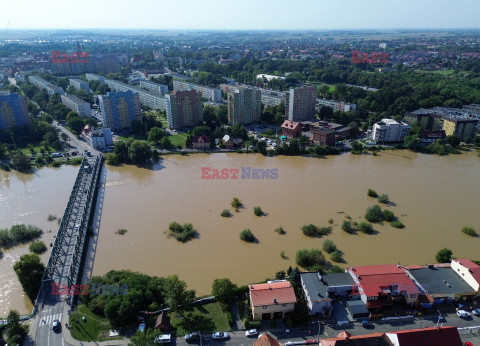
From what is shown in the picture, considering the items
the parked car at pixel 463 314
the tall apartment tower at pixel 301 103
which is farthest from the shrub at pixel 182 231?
the tall apartment tower at pixel 301 103

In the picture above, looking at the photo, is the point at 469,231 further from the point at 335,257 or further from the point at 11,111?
the point at 11,111

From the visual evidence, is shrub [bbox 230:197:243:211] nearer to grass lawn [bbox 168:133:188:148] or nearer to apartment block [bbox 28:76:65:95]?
grass lawn [bbox 168:133:188:148]

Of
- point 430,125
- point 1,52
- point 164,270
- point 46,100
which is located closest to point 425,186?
point 430,125

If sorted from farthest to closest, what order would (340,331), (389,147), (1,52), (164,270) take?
(1,52) → (389,147) → (164,270) → (340,331)

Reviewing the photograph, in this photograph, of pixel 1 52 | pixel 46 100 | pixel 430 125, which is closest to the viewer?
pixel 430 125

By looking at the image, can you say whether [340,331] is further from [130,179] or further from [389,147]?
[389,147]

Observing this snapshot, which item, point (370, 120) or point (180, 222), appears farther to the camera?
point (370, 120)

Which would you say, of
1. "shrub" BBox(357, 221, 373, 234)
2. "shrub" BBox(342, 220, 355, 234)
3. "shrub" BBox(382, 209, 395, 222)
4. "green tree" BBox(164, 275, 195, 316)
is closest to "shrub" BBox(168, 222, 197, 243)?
"green tree" BBox(164, 275, 195, 316)

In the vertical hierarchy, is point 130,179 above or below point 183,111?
below
